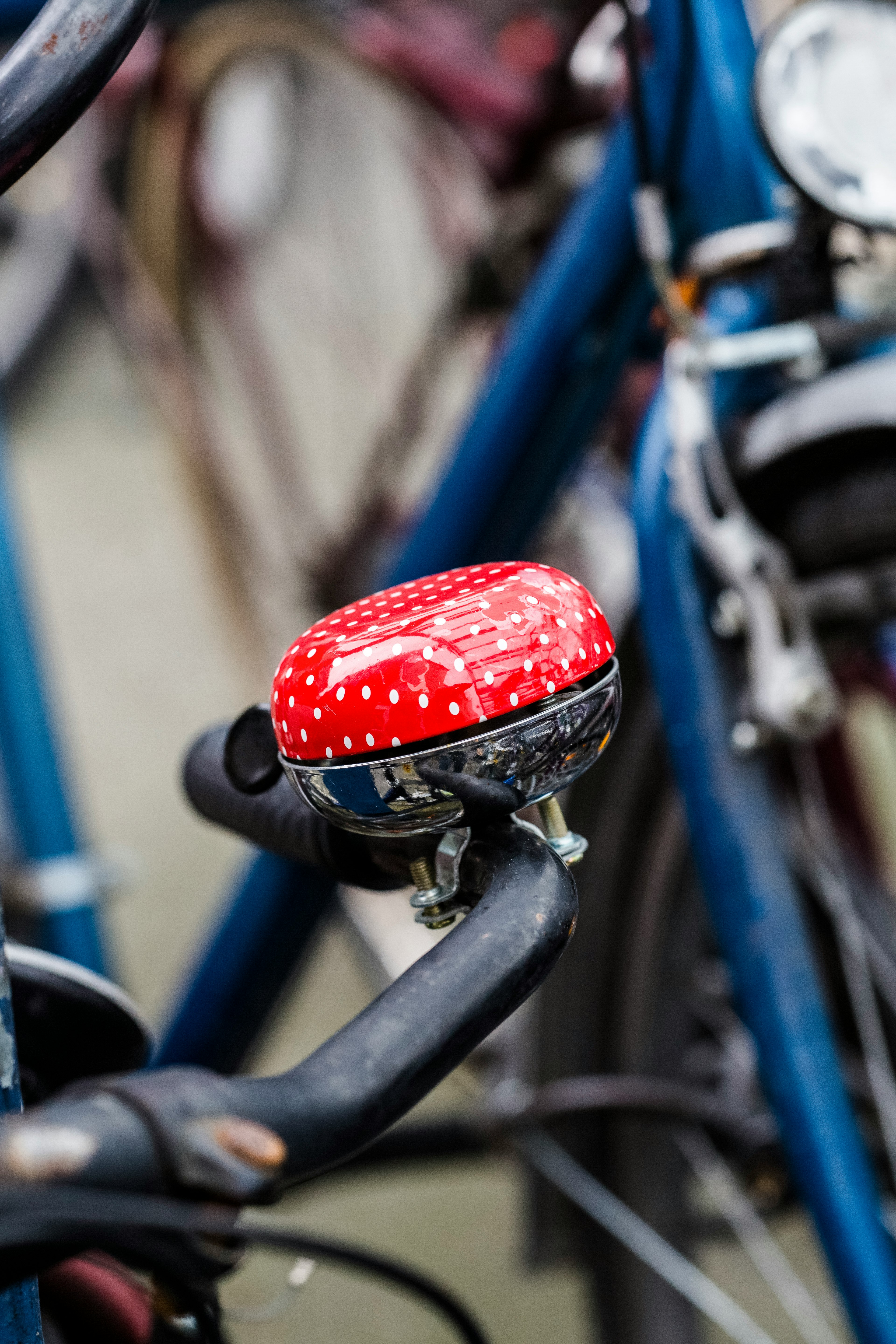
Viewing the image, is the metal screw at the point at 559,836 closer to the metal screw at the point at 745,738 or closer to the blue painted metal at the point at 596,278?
the metal screw at the point at 745,738

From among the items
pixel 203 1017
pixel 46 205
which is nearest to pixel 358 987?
pixel 203 1017

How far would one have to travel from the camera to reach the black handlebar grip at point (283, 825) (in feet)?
0.96

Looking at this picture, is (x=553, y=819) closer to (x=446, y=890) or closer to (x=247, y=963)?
(x=446, y=890)

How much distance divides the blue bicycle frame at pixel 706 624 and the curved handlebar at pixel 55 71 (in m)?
0.29

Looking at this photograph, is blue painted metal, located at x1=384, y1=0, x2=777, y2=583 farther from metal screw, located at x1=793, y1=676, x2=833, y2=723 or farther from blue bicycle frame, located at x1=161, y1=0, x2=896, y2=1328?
metal screw, located at x1=793, y1=676, x2=833, y2=723

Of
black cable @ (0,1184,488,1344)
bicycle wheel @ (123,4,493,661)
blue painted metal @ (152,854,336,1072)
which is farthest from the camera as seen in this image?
bicycle wheel @ (123,4,493,661)

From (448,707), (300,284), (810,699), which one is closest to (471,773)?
(448,707)

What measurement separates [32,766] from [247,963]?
227 millimetres

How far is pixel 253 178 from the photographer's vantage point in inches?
68.9

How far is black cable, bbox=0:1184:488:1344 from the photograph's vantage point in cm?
16

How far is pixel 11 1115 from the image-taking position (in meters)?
0.26

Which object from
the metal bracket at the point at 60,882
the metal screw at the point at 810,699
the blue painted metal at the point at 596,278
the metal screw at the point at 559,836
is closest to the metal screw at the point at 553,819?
the metal screw at the point at 559,836

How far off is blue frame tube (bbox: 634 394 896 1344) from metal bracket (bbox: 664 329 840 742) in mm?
17

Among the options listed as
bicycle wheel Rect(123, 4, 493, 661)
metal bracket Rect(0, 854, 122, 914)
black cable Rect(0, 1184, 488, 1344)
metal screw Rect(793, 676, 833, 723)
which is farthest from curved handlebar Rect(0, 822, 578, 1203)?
bicycle wheel Rect(123, 4, 493, 661)
